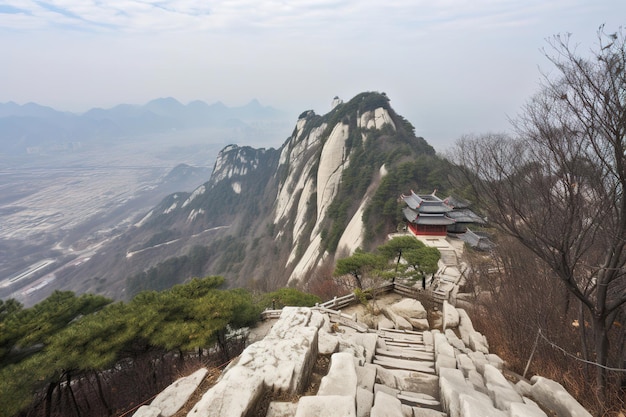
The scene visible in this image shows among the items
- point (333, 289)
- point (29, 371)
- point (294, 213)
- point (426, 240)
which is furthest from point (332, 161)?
point (29, 371)

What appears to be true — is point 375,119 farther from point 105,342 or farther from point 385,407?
point 385,407

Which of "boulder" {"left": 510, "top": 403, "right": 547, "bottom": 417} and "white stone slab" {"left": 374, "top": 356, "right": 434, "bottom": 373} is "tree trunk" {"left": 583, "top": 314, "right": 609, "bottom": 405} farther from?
"white stone slab" {"left": 374, "top": 356, "right": 434, "bottom": 373}

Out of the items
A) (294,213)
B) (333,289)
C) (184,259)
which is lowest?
(184,259)

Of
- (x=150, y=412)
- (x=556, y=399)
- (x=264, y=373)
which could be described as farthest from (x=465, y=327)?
(x=150, y=412)

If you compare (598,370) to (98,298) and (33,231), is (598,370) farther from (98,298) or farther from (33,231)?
(33,231)

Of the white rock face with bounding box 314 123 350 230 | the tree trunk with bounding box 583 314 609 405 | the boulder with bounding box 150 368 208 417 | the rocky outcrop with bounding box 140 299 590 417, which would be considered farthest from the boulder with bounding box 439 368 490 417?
the white rock face with bounding box 314 123 350 230

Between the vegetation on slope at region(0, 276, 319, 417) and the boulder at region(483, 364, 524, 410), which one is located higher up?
the boulder at region(483, 364, 524, 410)
